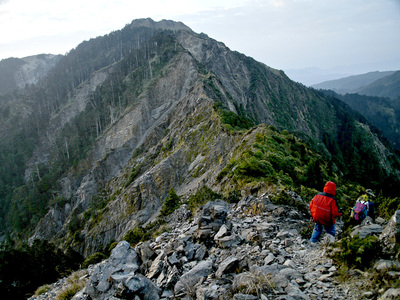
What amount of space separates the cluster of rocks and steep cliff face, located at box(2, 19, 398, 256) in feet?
17.2

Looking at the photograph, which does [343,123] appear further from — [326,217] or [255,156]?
[326,217]

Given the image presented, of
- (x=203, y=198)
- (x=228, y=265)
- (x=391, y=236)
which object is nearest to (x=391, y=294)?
(x=391, y=236)

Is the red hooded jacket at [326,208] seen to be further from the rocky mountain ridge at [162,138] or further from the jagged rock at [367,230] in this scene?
the rocky mountain ridge at [162,138]

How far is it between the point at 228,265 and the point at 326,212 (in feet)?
10.7

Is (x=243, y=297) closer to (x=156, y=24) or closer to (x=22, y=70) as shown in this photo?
(x=156, y=24)

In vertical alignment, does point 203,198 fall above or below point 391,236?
below

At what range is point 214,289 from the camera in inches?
259

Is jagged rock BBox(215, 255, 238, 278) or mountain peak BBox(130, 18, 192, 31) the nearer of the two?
jagged rock BBox(215, 255, 238, 278)

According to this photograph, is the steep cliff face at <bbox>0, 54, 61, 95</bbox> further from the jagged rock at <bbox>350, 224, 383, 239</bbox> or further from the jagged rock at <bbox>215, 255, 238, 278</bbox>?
the jagged rock at <bbox>350, 224, 383, 239</bbox>

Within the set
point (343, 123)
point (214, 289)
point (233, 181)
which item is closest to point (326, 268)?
point (214, 289)

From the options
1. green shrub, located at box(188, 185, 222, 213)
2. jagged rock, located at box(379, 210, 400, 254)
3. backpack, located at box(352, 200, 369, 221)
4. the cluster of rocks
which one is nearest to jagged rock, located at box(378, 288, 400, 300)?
the cluster of rocks

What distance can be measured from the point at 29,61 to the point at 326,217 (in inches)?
9227

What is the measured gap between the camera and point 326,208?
25.7 ft

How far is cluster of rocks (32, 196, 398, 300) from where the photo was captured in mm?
6078
